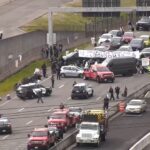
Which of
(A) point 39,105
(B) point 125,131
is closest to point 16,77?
(A) point 39,105

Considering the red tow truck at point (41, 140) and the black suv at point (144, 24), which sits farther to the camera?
the black suv at point (144, 24)

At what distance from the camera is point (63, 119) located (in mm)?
69812

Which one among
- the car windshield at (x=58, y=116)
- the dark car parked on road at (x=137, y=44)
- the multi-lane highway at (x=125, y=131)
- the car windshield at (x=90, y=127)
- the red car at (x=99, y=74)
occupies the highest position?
the dark car parked on road at (x=137, y=44)

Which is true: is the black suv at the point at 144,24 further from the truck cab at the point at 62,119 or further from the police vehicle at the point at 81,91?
the truck cab at the point at 62,119

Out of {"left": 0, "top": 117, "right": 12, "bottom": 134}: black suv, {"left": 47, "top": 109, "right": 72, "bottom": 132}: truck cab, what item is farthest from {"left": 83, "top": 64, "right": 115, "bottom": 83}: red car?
{"left": 0, "top": 117, "right": 12, "bottom": 134}: black suv

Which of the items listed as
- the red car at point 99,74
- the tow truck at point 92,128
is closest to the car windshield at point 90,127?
the tow truck at point 92,128

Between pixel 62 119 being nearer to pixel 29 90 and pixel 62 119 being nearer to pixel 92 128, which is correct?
pixel 92 128

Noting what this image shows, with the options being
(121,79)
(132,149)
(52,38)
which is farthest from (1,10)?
(132,149)

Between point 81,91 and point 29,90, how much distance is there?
14.0 ft

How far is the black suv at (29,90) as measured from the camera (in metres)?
82.4

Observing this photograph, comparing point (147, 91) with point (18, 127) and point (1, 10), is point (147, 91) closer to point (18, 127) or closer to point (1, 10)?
point (18, 127)

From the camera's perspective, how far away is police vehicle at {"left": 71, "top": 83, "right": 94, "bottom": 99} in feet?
267

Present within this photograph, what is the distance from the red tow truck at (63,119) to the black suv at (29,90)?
36.4ft

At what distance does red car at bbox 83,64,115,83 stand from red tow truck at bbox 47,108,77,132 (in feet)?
55.7
